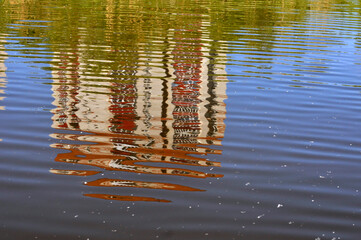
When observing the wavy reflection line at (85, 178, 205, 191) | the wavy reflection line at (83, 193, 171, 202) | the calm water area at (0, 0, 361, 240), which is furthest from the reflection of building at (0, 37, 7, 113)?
the wavy reflection line at (83, 193, 171, 202)

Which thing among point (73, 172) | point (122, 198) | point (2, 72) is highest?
point (2, 72)

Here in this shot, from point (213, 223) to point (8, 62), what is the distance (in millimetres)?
8947

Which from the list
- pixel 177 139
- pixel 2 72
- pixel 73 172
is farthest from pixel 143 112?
pixel 2 72

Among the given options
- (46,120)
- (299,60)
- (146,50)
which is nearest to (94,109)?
(46,120)

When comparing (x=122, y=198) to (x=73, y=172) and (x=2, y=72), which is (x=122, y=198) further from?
(x=2, y=72)

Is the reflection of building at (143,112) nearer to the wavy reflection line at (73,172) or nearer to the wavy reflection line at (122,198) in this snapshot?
the wavy reflection line at (73,172)

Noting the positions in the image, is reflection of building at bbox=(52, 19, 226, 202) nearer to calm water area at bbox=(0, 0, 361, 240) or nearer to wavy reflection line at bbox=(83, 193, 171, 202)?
calm water area at bbox=(0, 0, 361, 240)

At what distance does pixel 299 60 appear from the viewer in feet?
47.1

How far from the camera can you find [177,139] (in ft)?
25.2

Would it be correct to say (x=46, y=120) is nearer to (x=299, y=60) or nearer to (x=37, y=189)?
(x=37, y=189)

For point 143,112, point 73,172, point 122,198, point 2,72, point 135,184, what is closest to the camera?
point 122,198

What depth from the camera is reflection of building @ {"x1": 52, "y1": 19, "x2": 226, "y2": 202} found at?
6.84m

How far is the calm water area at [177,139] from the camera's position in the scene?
209 inches

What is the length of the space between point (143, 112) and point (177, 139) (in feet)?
4.76
